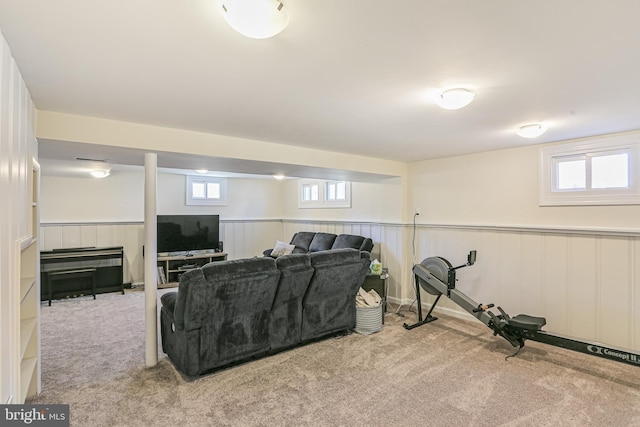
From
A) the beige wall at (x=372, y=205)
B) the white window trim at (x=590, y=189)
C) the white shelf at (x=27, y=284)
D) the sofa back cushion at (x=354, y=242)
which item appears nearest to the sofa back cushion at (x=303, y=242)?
the beige wall at (x=372, y=205)

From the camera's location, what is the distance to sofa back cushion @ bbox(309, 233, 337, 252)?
6125 millimetres

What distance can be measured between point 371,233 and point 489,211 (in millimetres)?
2010

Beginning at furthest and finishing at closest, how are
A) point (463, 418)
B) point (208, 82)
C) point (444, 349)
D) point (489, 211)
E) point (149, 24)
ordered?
point (489, 211)
point (444, 349)
point (463, 418)
point (208, 82)
point (149, 24)

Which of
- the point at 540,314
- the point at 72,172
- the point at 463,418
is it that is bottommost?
the point at 463,418

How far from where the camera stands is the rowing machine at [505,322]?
9.46ft

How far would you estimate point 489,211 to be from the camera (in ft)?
13.9

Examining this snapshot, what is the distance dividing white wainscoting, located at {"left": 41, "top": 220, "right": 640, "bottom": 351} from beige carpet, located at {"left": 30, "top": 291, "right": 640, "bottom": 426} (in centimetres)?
42

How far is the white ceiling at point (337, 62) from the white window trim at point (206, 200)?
455cm

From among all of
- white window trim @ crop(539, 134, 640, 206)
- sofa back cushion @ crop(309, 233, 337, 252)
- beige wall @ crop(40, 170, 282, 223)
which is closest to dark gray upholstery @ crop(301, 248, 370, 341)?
white window trim @ crop(539, 134, 640, 206)

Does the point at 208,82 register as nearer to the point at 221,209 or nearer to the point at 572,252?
the point at 572,252

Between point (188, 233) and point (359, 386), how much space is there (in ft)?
16.7

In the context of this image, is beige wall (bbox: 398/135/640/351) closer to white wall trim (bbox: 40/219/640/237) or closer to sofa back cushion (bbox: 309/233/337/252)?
white wall trim (bbox: 40/219/640/237)

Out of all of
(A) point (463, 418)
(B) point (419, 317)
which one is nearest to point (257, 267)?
(A) point (463, 418)

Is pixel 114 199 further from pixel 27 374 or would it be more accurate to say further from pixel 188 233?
pixel 27 374
